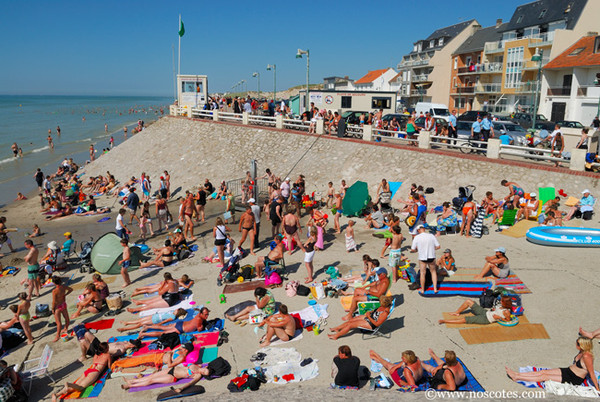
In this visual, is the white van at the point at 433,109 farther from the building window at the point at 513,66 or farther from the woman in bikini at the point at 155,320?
the woman in bikini at the point at 155,320

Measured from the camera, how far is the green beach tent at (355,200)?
53.3ft

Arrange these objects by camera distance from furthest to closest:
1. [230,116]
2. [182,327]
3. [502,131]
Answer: [230,116] < [502,131] < [182,327]

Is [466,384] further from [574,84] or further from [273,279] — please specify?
[574,84]

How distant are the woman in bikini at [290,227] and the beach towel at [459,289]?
397 cm

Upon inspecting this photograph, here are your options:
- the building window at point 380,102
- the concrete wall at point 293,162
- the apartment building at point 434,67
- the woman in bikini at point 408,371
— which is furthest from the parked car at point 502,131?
the apartment building at point 434,67

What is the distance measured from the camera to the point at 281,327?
8219 mm

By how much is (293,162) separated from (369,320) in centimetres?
1497

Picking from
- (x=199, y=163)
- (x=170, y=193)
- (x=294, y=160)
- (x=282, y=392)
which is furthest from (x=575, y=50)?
(x=282, y=392)

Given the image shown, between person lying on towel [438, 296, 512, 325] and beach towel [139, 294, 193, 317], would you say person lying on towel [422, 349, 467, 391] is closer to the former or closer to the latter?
person lying on towel [438, 296, 512, 325]

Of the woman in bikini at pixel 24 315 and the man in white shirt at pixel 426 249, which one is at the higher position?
the man in white shirt at pixel 426 249

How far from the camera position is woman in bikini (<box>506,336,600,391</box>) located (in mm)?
6295

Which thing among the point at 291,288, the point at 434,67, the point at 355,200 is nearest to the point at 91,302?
the point at 291,288

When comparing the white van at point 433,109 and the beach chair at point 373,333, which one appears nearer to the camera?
the beach chair at point 373,333

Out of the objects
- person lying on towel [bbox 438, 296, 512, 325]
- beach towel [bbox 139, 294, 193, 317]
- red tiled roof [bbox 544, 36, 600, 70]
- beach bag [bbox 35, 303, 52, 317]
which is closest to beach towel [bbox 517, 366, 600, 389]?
person lying on towel [bbox 438, 296, 512, 325]
